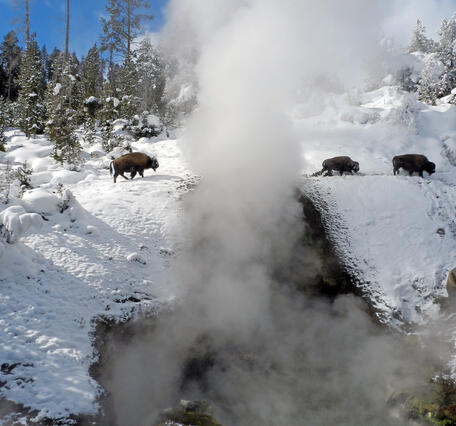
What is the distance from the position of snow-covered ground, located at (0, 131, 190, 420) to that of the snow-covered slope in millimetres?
5247

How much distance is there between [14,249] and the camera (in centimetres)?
697

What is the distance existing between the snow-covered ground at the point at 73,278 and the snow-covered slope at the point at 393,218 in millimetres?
5247

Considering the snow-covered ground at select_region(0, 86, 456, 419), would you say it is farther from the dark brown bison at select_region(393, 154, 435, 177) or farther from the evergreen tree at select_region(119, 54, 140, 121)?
A: the evergreen tree at select_region(119, 54, 140, 121)

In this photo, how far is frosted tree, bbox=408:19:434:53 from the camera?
52406 millimetres

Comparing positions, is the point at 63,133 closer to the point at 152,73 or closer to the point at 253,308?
the point at 253,308

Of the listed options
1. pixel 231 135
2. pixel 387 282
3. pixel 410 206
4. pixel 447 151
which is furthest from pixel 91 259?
pixel 447 151

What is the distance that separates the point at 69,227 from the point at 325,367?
7170 millimetres

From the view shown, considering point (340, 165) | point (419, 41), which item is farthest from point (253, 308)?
point (419, 41)

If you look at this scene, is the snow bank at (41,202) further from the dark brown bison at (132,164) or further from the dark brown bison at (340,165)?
the dark brown bison at (340,165)

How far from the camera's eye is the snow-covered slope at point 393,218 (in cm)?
830

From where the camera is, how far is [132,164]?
1259 centimetres

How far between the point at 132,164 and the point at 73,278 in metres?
6.40

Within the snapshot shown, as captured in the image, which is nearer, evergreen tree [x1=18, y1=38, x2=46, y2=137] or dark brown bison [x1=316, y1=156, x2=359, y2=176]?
dark brown bison [x1=316, y1=156, x2=359, y2=176]

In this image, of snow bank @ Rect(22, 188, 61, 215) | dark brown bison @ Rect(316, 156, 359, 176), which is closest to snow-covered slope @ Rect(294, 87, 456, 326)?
dark brown bison @ Rect(316, 156, 359, 176)
